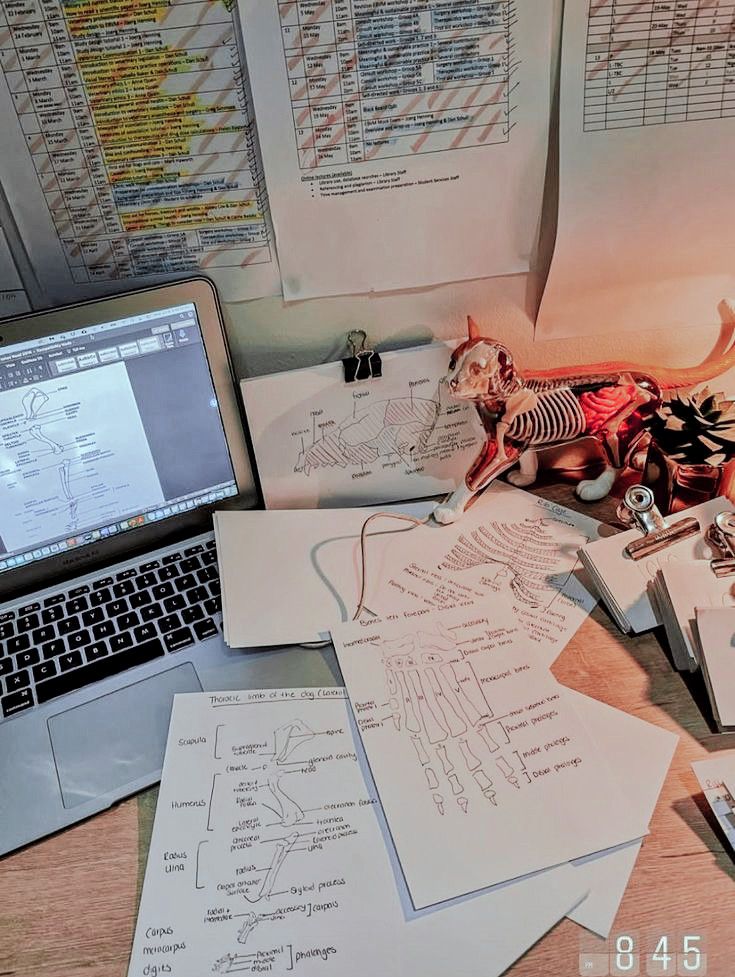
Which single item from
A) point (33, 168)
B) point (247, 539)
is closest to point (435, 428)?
point (247, 539)

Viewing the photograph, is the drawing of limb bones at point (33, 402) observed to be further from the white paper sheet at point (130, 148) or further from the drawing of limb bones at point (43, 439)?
the white paper sheet at point (130, 148)

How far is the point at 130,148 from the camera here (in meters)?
0.69

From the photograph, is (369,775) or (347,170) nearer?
(369,775)

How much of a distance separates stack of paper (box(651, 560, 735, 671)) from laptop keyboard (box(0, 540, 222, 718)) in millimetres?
416

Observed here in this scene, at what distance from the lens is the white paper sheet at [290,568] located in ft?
2.33

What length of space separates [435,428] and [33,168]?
0.47 m

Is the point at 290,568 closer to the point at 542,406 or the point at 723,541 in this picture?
the point at 542,406

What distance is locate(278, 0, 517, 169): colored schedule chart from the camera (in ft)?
2.13

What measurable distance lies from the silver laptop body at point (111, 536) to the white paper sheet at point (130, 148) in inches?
2.7

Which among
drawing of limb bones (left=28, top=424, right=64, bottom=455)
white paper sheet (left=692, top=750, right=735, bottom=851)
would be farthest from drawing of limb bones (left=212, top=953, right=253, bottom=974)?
drawing of limb bones (left=28, top=424, right=64, bottom=455)

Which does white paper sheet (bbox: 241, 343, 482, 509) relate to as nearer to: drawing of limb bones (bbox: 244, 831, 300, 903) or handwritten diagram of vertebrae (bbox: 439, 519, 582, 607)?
handwritten diagram of vertebrae (bbox: 439, 519, 582, 607)

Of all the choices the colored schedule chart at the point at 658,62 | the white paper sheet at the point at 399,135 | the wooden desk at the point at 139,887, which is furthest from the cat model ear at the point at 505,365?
the wooden desk at the point at 139,887

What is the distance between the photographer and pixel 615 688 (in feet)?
2.17

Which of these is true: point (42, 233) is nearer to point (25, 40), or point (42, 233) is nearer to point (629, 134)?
point (25, 40)
